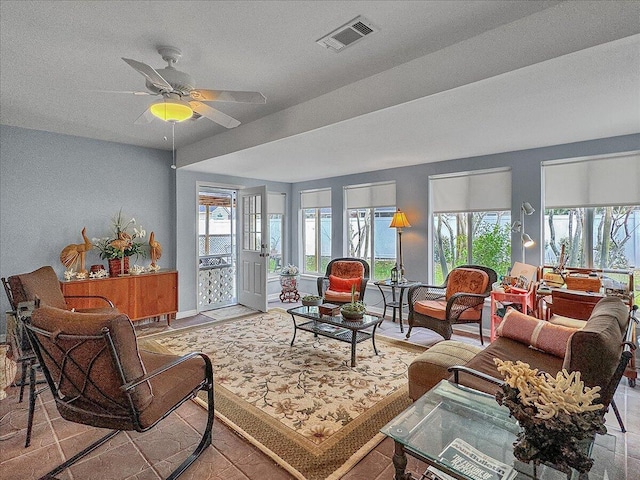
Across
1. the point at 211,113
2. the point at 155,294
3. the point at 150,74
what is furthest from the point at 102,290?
the point at 150,74

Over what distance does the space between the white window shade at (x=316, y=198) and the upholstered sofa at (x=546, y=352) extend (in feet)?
14.2

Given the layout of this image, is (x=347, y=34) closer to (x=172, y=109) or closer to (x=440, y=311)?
(x=172, y=109)

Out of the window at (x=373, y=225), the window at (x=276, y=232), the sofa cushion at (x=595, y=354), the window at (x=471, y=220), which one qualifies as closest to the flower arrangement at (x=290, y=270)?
the window at (x=276, y=232)

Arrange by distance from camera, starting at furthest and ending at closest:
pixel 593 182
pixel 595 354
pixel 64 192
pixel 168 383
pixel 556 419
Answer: pixel 64 192 < pixel 593 182 < pixel 168 383 < pixel 595 354 < pixel 556 419

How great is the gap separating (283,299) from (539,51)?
215 inches

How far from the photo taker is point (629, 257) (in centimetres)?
376

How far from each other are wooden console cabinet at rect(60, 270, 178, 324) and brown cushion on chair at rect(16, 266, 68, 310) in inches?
34.1

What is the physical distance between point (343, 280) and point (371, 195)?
1.73m

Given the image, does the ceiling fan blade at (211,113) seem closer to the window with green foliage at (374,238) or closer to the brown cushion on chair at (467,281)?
the brown cushion on chair at (467,281)

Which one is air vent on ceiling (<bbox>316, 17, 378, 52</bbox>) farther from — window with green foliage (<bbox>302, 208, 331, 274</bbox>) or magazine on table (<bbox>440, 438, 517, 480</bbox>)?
window with green foliage (<bbox>302, 208, 331, 274</bbox>)

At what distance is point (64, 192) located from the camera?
4.41m

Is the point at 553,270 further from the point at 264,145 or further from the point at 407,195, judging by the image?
the point at 264,145

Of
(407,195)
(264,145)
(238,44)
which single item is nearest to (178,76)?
(238,44)

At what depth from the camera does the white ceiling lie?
75.0 inches
